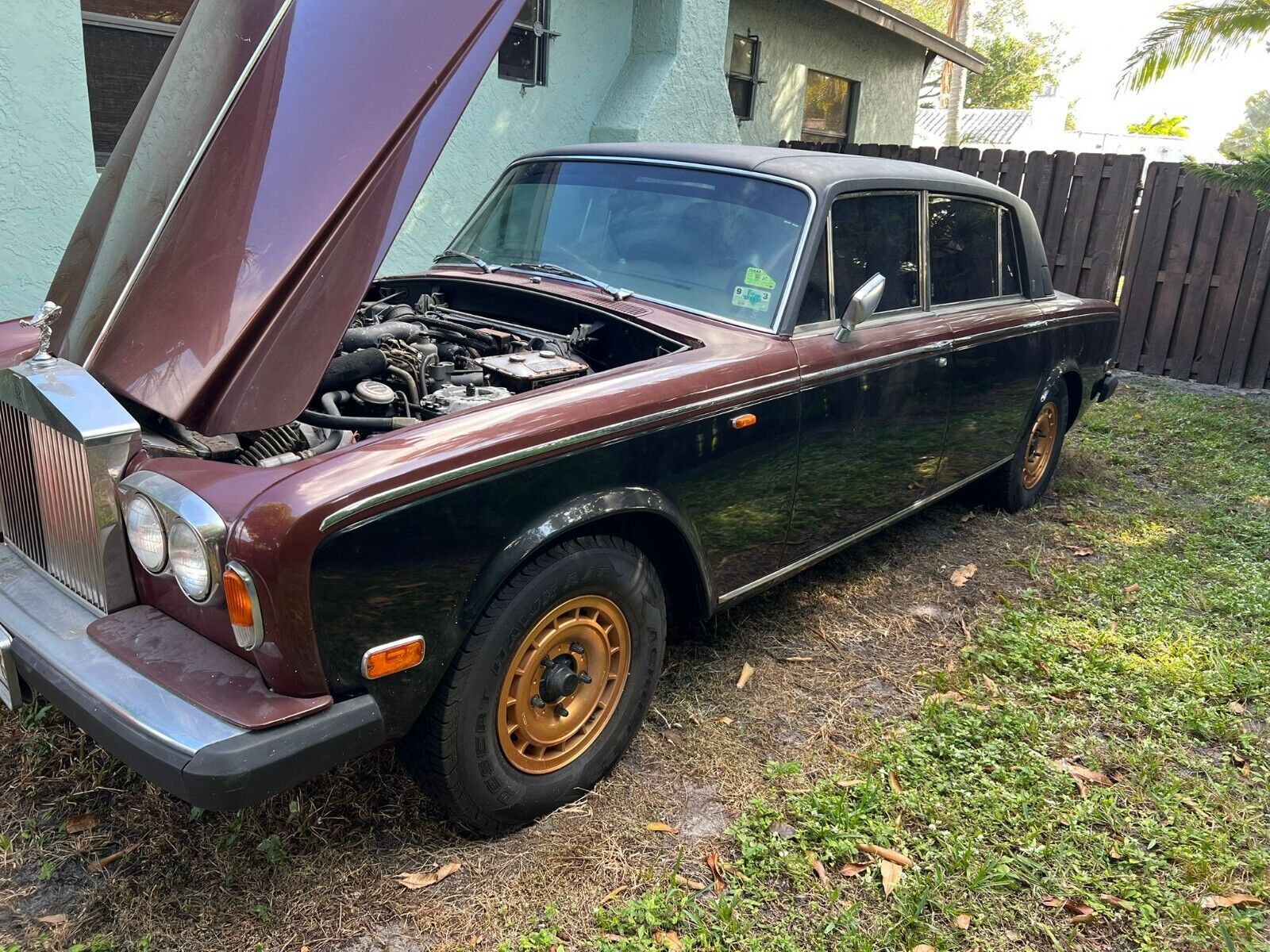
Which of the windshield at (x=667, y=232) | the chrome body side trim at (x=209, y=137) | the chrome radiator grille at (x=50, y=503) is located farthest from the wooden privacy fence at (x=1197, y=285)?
the chrome radiator grille at (x=50, y=503)

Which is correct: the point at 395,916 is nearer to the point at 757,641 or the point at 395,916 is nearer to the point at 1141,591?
the point at 757,641

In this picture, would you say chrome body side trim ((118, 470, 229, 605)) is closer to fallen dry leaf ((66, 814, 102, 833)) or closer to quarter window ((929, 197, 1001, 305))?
fallen dry leaf ((66, 814, 102, 833))

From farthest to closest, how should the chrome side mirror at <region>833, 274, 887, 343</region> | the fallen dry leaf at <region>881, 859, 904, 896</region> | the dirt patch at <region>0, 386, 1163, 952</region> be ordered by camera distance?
1. the chrome side mirror at <region>833, 274, 887, 343</region>
2. the fallen dry leaf at <region>881, 859, 904, 896</region>
3. the dirt patch at <region>0, 386, 1163, 952</region>

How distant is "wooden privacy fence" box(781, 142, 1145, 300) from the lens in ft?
29.0

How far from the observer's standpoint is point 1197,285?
28.0ft

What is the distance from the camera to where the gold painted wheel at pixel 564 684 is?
245cm

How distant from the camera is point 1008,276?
4570 mm

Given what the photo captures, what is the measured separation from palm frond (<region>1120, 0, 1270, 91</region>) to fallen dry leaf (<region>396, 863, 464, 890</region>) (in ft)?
32.2

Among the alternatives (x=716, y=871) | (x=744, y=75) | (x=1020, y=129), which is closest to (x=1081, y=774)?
(x=716, y=871)

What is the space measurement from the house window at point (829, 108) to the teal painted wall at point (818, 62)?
0.12 meters

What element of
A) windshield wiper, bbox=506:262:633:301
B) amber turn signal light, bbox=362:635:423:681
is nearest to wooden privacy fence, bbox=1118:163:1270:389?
windshield wiper, bbox=506:262:633:301

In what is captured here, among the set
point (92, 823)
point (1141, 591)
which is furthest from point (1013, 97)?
point (92, 823)

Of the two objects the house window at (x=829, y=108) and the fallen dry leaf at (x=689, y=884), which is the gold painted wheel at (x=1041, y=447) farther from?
the house window at (x=829, y=108)

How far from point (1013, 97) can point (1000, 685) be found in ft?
170
